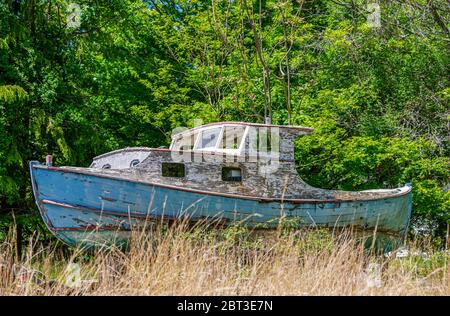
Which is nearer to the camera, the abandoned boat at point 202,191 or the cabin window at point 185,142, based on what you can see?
the abandoned boat at point 202,191

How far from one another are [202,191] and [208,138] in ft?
5.98

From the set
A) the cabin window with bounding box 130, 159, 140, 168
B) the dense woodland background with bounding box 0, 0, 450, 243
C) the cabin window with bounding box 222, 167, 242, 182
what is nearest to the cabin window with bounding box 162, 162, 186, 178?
the cabin window with bounding box 130, 159, 140, 168

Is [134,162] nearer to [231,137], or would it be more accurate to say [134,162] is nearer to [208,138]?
[208,138]

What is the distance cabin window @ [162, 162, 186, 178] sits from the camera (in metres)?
9.70

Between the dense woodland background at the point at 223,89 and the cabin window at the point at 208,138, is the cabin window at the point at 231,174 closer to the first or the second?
the cabin window at the point at 208,138

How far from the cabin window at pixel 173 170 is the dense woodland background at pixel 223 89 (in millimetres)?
4960

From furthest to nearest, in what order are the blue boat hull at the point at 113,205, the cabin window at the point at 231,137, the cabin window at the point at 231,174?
1. the cabin window at the point at 231,137
2. the cabin window at the point at 231,174
3. the blue boat hull at the point at 113,205

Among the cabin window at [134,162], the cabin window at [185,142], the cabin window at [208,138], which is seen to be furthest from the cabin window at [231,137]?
the cabin window at [134,162]

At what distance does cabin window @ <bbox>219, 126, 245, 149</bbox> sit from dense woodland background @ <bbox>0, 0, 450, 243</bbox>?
3.69 meters

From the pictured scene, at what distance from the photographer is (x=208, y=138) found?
35.8ft

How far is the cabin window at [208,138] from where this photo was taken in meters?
10.8

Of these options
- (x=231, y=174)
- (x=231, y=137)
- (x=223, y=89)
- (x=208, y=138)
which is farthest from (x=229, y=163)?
(x=223, y=89)

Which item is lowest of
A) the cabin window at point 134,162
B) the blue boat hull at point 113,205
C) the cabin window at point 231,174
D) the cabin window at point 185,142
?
the blue boat hull at point 113,205
